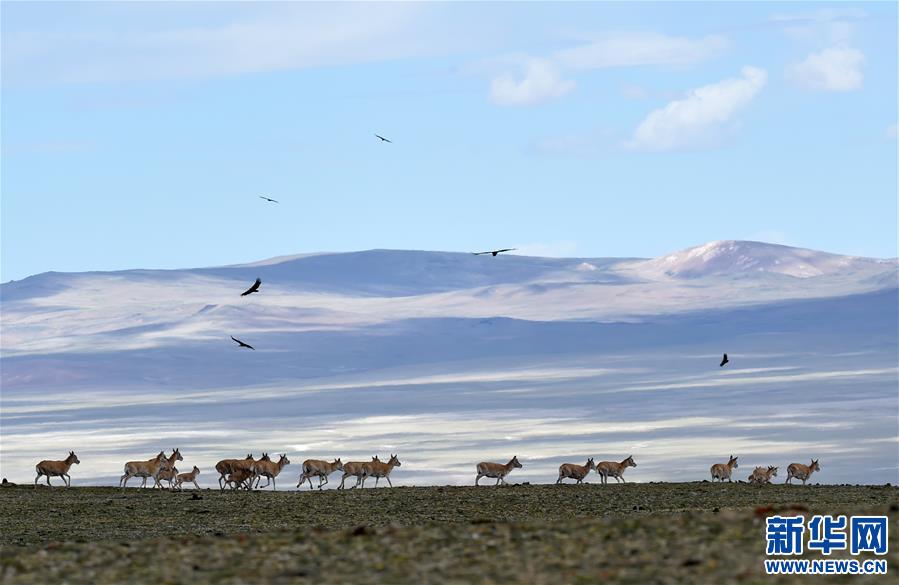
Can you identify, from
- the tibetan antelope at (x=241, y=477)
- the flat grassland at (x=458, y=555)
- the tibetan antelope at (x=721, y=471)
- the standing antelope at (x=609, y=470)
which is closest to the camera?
the flat grassland at (x=458, y=555)

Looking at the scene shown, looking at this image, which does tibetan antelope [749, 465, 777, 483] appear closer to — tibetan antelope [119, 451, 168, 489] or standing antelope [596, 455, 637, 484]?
standing antelope [596, 455, 637, 484]

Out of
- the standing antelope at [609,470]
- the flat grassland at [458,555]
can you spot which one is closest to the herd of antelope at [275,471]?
the standing antelope at [609,470]

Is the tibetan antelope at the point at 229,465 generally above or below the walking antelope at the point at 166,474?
above

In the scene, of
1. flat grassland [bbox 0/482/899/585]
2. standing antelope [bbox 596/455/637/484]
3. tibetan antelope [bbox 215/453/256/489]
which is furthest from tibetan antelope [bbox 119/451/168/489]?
flat grassland [bbox 0/482/899/585]

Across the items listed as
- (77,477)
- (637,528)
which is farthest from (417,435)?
(637,528)

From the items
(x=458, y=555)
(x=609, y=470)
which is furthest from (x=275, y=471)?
(x=458, y=555)

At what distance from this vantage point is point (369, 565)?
76.9 ft

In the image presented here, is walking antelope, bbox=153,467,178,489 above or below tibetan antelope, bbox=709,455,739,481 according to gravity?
below

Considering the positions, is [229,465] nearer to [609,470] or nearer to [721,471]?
[609,470]

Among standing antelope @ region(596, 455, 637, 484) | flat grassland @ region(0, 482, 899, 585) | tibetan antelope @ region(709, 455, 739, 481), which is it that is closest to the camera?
flat grassland @ region(0, 482, 899, 585)

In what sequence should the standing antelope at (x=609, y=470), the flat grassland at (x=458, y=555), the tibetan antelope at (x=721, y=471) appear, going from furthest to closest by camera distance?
the standing antelope at (x=609, y=470), the tibetan antelope at (x=721, y=471), the flat grassland at (x=458, y=555)

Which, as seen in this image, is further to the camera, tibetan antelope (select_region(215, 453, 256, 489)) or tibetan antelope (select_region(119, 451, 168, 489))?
tibetan antelope (select_region(119, 451, 168, 489))

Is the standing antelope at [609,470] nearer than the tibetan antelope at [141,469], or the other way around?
the tibetan antelope at [141,469]

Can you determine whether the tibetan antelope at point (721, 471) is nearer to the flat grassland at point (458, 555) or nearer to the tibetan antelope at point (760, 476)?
the tibetan antelope at point (760, 476)
